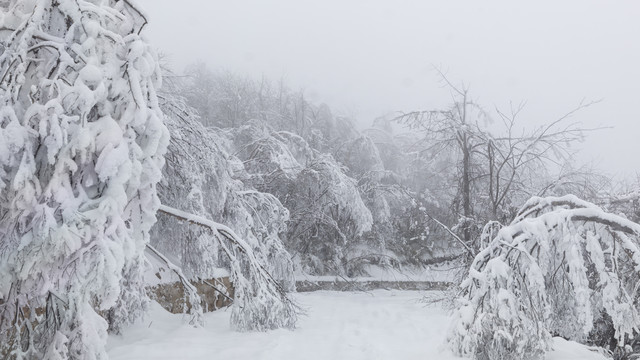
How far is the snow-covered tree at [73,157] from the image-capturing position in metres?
3.34

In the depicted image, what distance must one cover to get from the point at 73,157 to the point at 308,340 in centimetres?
448

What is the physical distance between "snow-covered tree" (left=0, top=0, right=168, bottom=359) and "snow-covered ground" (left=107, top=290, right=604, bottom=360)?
6.16ft

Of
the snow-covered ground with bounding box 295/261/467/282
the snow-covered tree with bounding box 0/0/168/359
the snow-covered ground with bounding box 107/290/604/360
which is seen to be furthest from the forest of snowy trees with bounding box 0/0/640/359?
the snow-covered ground with bounding box 295/261/467/282

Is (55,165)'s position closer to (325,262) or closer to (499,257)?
(499,257)

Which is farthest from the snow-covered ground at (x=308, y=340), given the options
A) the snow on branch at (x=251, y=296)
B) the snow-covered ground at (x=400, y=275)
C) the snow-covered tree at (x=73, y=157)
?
the snow-covered ground at (x=400, y=275)

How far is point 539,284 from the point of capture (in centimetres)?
470

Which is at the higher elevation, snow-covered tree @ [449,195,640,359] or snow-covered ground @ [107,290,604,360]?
snow-covered tree @ [449,195,640,359]

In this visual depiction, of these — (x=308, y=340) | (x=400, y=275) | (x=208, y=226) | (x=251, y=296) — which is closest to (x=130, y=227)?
(x=208, y=226)

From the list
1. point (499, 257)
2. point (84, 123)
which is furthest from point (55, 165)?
point (499, 257)

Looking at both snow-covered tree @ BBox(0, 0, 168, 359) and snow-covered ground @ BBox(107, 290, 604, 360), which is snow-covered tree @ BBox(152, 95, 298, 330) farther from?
snow-covered tree @ BBox(0, 0, 168, 359)

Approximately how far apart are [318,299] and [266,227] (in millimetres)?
3243

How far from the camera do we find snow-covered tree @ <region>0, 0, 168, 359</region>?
11.0ft

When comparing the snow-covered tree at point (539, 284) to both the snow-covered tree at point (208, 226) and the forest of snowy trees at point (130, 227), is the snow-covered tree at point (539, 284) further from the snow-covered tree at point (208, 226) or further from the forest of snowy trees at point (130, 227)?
the snow-covered tree at point (208, 226)

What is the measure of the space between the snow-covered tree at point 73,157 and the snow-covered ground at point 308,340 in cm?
188
